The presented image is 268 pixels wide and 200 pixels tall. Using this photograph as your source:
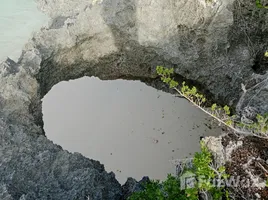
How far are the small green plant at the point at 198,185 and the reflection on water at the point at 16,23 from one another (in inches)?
138

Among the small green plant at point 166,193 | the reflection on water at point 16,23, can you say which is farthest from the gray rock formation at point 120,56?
the small green plant at point 166,193

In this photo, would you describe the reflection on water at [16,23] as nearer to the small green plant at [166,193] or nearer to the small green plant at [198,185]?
the small green plant at [166,193]

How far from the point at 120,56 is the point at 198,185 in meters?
3.20

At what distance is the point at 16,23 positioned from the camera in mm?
6348

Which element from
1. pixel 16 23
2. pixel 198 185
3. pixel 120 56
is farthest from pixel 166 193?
pixel 16 23

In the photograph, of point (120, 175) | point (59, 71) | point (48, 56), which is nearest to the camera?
point (120, 175)

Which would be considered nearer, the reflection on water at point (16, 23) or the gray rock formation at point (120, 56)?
the gray rock formation at point (120, 56)

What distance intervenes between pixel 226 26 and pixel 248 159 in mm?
2413

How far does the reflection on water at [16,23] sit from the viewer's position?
604cm

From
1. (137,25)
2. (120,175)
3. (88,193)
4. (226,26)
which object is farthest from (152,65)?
(88,193)

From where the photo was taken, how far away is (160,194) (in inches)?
131

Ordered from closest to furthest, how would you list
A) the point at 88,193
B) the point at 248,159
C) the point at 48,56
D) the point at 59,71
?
the point at 248,159 < the point at 88,193 < the point at 48,56 < the point at 59,71

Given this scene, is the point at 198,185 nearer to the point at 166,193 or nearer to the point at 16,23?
the point at 166,193

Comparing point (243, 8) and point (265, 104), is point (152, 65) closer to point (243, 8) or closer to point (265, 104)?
point (243, 8)
